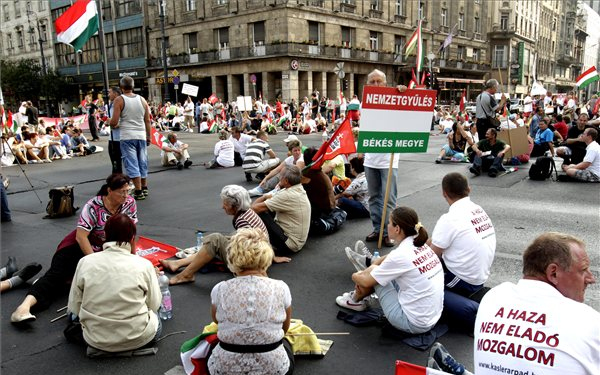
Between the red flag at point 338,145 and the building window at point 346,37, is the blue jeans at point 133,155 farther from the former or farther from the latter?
the building window at point 346,37

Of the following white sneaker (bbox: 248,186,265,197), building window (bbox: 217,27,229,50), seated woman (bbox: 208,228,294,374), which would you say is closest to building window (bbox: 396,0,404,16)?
building window (bbox: 217,27,229,50)

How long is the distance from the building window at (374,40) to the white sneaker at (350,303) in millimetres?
46291

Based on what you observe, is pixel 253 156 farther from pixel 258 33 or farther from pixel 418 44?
pixel 258 33

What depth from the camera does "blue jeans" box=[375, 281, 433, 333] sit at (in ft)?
12.5

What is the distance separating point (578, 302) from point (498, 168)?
10109 millimetres

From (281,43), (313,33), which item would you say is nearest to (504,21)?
(313,33)

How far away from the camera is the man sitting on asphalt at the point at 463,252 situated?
159 inches

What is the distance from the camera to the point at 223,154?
13148mm

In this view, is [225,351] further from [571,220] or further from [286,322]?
[571,220]

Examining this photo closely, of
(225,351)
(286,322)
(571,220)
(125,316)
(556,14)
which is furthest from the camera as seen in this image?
(556,14)

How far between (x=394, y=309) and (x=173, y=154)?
35.8ft

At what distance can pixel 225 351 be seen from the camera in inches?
115

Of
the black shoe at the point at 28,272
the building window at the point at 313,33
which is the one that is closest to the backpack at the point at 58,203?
the black shoe at the point at 28,272

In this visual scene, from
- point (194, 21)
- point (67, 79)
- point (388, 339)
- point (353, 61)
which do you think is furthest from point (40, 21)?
point (388, 339)
